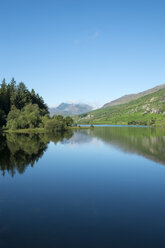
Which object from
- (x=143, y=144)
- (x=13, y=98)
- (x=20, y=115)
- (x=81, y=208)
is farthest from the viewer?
(x=13, y=98)

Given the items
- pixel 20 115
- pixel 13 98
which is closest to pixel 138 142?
pixel 20 115

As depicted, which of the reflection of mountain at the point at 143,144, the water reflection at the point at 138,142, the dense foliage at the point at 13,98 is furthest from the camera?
the dense foliage at the point at 13,98

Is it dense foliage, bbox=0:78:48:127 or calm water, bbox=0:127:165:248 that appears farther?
dense foliage, bbox=0:78:48:127

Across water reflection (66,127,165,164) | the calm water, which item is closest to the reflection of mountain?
water reflection (66,127,165,164)

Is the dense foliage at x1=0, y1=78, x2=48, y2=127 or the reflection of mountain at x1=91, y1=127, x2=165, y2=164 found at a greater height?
the dense foliage at x1=0, y1=78, x2=48, y2=127

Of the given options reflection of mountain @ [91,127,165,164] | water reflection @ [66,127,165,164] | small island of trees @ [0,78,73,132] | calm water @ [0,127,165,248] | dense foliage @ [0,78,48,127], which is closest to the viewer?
calm water @ [0,127,165,248]

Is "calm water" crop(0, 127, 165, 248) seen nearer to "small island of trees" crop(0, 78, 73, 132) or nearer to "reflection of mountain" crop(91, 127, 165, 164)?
"reflection of mountain" crop(91, 127, 165, 164)

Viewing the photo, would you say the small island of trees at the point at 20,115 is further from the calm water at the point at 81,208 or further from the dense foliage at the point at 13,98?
the calm water at the point at 81,208

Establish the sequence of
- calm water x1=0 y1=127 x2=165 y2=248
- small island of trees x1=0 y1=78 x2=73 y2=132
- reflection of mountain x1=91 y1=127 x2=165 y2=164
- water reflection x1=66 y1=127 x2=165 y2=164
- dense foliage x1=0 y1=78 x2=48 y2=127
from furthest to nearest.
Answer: dense foliage x1=0 y1=78 x2=48 y2=127 → small island of trees x1=0 y1=78 x2=73 y2=132 → water reflection x1=66 y1=127 x2=165 y2=164 → reflection of mountain x1=91 y1=127 x2=165 y2=164 → calm water x1=0 y1=127 x2=165 y2=248

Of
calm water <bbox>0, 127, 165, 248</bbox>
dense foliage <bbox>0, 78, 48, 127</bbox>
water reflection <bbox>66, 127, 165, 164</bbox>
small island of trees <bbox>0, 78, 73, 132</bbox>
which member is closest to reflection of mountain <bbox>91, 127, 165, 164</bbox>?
water reflection <bbox>66, 127, 165, 164</bbox>

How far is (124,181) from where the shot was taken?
29828 millimetres

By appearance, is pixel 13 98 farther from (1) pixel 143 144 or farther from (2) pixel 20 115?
(1) pixel 143 144

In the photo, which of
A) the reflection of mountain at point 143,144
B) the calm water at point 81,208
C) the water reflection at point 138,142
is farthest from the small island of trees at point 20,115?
the calm water at point 81,208

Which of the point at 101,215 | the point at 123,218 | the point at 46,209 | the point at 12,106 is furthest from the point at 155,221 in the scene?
the point at 12,106
